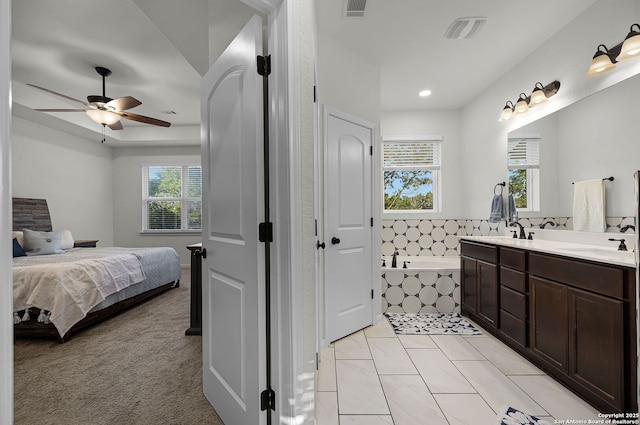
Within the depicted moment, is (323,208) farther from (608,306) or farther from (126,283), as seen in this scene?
(126,283)

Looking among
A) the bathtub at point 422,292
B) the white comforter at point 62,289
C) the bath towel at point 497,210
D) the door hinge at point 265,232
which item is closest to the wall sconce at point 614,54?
the bath towel at point 497,210

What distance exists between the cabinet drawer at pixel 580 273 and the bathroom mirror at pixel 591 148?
66 cm

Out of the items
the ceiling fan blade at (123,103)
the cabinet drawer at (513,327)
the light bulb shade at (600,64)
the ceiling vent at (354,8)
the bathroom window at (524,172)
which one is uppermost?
the ceiling vent at (354,8)

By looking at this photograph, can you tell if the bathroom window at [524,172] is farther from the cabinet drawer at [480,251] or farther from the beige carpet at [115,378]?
the beige carpet at [115,378]

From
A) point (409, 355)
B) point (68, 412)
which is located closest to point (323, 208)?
point (409, 355)

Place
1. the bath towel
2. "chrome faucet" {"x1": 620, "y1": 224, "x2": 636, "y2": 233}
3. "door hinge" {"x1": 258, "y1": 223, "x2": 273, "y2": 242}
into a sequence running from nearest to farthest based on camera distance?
"door hinge" {"x1": 258, "y1": 223, "x2": 273, "y2": 242} < "chrome faucet" {"x1": 620, "y1": 224, "x2": 636, "y2": 233} < the bath towel

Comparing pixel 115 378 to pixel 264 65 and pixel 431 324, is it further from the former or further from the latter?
pixel 431 324

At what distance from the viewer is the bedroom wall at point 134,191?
643cm

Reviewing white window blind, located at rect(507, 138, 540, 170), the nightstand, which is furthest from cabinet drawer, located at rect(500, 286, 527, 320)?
the nightstand

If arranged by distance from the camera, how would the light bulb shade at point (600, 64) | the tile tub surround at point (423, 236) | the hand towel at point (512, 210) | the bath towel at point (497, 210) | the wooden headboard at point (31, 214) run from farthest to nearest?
1. the tile tub surround at point (423, 236)
2. the wooden headboard at point (31, 214)
3. the bath towel at point (497, 210)
4. the hand towel at point (512, 210)
5. the light bulb shade at point (600, 64)

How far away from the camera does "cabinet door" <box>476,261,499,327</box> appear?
2.71 metres

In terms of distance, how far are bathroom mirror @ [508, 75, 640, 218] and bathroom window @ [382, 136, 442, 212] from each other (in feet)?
5.51

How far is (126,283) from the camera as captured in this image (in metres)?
3.49

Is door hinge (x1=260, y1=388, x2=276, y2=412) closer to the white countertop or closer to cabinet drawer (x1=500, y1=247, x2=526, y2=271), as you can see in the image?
the white countertop
